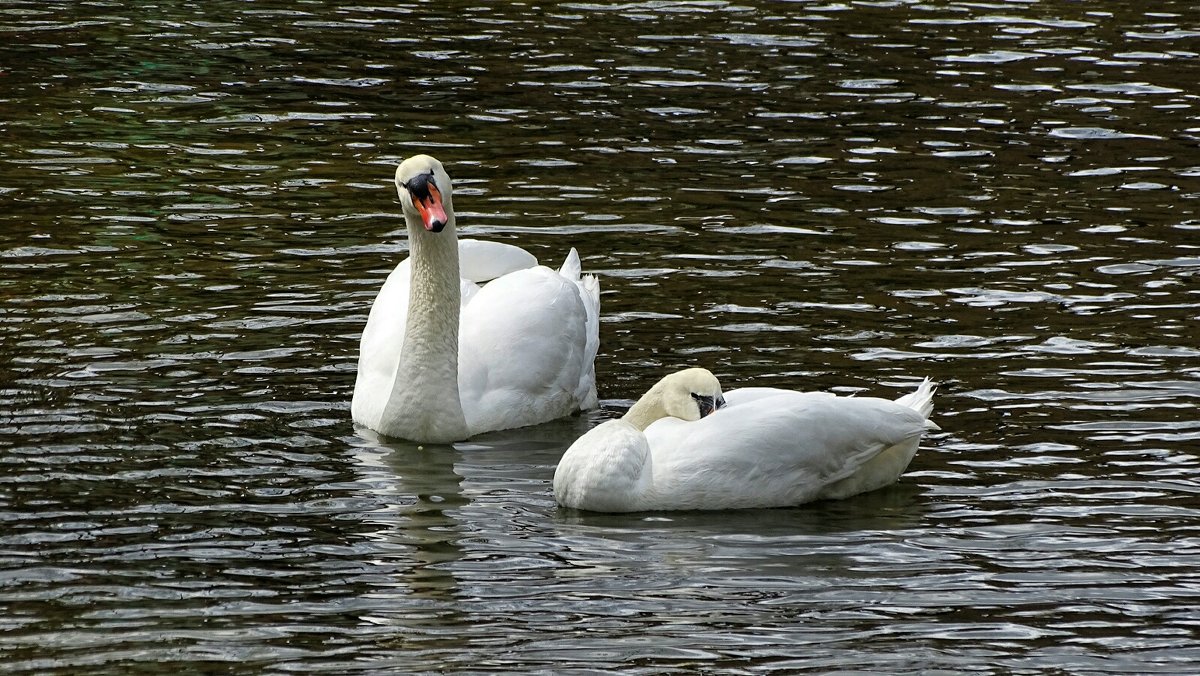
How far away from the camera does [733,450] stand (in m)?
9.25

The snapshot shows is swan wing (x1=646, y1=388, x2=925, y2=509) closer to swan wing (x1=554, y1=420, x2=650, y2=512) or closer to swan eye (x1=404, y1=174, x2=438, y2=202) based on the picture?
swan wing (x1=554, y1=420, x2=650, y2=512)

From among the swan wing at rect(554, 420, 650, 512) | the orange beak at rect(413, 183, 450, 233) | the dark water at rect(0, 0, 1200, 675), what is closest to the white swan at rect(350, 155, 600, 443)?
the orange beak at rect(413, 183, 450, 233)

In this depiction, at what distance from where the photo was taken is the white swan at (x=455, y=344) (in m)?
10.4

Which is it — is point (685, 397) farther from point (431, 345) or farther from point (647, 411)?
point (431, 345)

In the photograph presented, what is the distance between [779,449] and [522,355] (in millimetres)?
2091

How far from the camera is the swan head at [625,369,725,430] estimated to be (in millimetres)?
9477

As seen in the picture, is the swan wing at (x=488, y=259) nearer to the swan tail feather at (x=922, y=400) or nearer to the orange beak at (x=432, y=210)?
the orange beak at (x=432, y=210)

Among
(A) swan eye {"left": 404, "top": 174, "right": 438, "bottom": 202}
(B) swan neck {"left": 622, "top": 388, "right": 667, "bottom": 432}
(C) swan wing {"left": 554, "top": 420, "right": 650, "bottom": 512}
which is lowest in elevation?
(C) swan wing {"left": 554, "top": 420, "right": 650, "bottom": 512}

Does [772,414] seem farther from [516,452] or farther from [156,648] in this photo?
[156,648]

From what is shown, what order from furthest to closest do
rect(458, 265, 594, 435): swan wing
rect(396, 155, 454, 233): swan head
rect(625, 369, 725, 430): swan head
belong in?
1. rect(458, 265, 594, 435): swan wing
2. rect(396, 155, 454, 233): swan head
3. rect(625, 369, 725, 430): swan head

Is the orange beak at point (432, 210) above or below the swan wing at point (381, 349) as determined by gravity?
above

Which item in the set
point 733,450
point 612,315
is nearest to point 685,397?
point 733,450

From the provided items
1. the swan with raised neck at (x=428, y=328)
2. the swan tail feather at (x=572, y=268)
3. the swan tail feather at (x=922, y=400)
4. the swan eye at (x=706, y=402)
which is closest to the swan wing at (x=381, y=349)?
the swan with raised neck at (x=428, y=328)

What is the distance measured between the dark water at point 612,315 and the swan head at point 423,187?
49.6 inches
